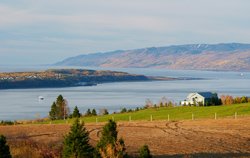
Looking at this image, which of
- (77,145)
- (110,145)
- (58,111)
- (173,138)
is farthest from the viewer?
(58,111)

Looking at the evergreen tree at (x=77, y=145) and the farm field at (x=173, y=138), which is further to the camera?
the farm field at (x=173, y=138)

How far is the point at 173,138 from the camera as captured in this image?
29.2m

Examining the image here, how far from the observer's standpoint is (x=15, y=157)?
73.2 feet

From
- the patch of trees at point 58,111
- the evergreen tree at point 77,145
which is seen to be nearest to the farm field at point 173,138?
the evergreen tree at point 77,145

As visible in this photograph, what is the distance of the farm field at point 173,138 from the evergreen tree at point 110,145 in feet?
10.3

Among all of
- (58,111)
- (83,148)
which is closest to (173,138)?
(83,148)

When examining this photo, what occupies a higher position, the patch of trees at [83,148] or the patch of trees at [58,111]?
the patch of trees at [58,111]

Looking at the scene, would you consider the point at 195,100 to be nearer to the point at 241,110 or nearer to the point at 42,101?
the point at 241,110

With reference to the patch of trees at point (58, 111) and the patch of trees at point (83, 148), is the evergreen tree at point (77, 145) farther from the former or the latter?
the patch of trees at point (58, 111)

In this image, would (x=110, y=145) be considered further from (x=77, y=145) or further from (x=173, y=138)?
(x=173, y=138)

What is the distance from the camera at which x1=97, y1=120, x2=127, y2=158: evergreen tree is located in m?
18.7

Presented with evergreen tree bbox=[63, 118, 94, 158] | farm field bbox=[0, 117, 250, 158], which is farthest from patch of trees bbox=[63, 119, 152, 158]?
farm field bbox=[0, 117, 250, 158]

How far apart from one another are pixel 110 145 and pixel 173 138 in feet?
35.4

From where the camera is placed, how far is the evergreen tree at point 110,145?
1867 centimetres
